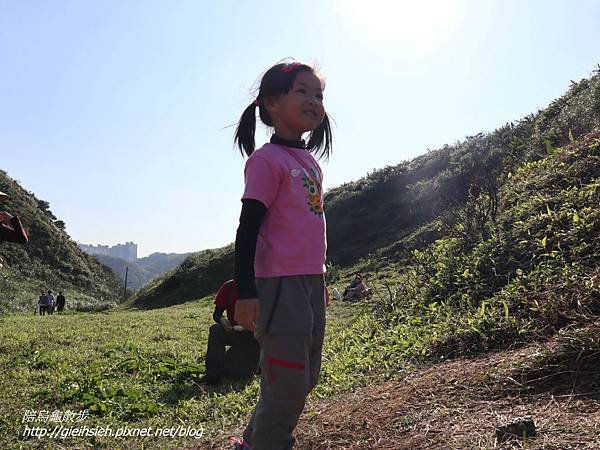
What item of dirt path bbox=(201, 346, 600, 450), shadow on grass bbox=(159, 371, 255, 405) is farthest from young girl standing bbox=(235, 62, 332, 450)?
shadow on grass bbox=(159, 371, 255, 405)

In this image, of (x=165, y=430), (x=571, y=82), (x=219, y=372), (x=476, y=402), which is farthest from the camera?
(x=571, y=82)

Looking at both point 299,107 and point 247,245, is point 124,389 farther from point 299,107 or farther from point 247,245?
point 299,107

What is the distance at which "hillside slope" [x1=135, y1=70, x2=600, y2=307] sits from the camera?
1571 centimetres

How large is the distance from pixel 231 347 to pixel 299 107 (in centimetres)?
353

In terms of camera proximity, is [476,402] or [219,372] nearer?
[476,402]

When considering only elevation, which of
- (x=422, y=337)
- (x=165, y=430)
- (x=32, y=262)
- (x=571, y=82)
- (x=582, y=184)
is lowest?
(x=422, y=337)

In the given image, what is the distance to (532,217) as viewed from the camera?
7.00 m

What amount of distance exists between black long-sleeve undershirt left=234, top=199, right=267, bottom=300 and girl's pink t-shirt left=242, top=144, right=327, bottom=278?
46 millimetres

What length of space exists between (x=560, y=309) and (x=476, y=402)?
1718 millimetres

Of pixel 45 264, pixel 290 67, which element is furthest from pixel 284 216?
pixel 45 264

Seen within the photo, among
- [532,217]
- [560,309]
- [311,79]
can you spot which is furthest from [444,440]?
[532,217]

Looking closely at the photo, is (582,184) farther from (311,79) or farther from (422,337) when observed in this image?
(311,79)

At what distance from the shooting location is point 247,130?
107 inches

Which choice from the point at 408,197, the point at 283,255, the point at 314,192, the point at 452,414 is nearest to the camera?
the point at 283,255
